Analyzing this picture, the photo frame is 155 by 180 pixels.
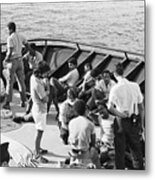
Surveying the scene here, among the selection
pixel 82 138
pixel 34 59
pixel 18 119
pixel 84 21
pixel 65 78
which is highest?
pixel 84 21

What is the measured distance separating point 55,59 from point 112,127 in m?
0.47

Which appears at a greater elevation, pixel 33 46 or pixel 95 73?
pixel 33 46

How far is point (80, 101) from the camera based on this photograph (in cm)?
281

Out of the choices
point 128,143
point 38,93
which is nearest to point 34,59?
point 38,93

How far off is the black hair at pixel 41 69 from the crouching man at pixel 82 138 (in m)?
0.24

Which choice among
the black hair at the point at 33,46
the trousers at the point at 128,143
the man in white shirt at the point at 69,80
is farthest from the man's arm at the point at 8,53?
the trousers at the point at 128,143

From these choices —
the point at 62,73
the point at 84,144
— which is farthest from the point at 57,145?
the point at 62,73

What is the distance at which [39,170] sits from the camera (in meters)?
2.90

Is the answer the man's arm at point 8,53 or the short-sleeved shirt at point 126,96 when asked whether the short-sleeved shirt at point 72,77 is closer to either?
the short-sleeved shirt at point 126,96

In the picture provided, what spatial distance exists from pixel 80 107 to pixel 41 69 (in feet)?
0.96

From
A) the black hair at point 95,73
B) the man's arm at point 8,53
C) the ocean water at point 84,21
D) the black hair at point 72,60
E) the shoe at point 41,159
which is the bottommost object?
the shoe at point 41,159

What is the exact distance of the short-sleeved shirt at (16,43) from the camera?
2.90 metres

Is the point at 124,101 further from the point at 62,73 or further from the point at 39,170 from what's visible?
the point at 39,170

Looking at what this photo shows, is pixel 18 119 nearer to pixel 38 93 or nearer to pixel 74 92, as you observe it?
pixel 38 93
